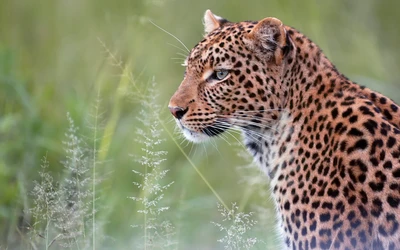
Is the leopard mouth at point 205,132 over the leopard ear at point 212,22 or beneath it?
beneath

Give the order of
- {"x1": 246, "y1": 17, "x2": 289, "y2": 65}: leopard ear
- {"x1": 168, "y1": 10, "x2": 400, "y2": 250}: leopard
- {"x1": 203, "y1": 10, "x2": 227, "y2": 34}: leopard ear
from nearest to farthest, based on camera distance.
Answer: {"x1": 168, "y1": 10, "x2": 400, "y2": 250}: leopard < {"x1": 246, "y1": 17, "x2": 289, "y2": 65}: leopard ear < {"x1": 203, "y1": 10, "x2": 227, "y2": 34}: leopard ear

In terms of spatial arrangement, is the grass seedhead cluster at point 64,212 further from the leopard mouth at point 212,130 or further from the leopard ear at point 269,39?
the leopard ear at point 269,39

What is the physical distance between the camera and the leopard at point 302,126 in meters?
7.09

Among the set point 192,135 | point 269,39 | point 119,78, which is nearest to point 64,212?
point 192,135

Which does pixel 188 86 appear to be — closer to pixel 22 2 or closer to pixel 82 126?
pixel 82 126

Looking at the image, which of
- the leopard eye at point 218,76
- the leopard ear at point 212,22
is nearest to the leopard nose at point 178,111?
the leopard eye at point 218,76

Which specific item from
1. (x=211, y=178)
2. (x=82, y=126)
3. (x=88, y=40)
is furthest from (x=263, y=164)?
(x=88, y=40)

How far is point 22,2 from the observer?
1370cm

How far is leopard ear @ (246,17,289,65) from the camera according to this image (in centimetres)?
788

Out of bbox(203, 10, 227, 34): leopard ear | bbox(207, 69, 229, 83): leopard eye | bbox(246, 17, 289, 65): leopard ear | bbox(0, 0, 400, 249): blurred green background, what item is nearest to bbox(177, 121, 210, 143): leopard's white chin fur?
bbox(207, 69, 229, 83): leopard eye

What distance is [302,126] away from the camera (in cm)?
774

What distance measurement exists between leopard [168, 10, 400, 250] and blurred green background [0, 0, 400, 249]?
1.09 metres

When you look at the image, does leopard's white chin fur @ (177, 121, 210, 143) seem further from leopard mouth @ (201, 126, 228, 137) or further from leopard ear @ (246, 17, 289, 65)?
leopard ear @ (246, 17, 289, 65)

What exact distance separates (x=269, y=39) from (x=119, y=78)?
489 centimetres
